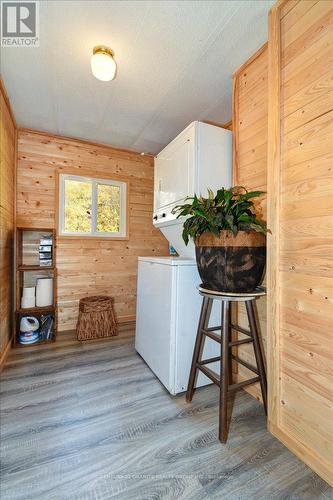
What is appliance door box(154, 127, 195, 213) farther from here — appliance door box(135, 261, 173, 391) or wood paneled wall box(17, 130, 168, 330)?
wood paneled wall box(17, 130, 168, 330)

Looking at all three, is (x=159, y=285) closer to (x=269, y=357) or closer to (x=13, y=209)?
(x=269, y=357)

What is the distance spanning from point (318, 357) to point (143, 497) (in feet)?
3.03

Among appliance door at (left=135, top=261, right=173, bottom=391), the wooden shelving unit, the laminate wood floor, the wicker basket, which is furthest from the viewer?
the wicker basket

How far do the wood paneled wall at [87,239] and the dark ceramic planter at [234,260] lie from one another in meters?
1.90

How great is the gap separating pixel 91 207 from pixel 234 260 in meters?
2.20

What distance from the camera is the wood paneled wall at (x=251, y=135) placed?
1.46 metres

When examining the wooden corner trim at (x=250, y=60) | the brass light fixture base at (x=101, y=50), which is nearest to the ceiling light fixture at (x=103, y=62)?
the brass light fixture base at (x=101, y=50)

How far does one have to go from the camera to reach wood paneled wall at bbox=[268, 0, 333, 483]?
3.22 feet

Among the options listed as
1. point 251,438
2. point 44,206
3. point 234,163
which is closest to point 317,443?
point 251,438

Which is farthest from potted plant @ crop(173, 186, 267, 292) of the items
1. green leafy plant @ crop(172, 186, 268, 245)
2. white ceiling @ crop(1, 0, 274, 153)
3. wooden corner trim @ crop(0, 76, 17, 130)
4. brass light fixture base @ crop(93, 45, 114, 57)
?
wooden corner trim @ crop(0, 76, 17, 130)

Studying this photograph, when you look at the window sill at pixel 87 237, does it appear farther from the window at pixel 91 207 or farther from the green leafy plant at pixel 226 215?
the green leafy plant at pixel 226 215

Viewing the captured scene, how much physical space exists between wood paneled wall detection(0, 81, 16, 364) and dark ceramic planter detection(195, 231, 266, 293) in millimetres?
1786

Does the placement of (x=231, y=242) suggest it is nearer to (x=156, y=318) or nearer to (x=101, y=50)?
(x=156, y=318)

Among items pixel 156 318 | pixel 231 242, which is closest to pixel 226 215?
pixel 231 242
